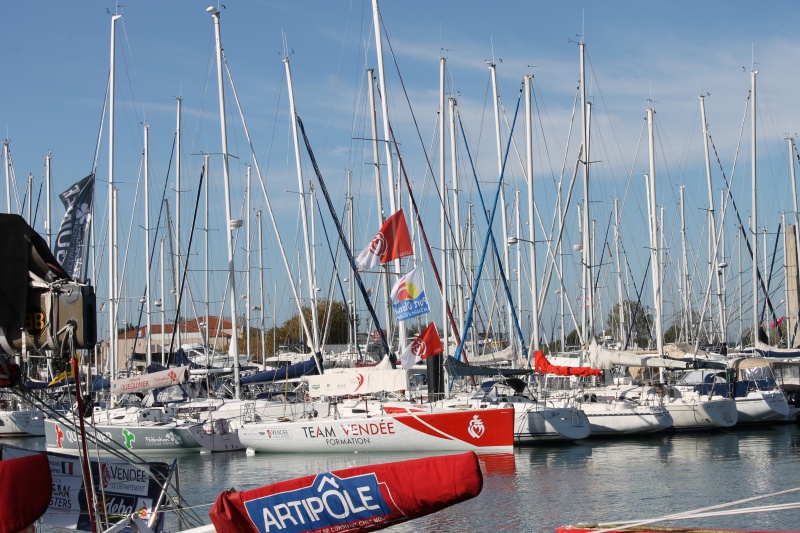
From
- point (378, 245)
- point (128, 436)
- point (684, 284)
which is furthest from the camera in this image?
point (684, 284)

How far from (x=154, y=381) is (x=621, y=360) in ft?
54.3

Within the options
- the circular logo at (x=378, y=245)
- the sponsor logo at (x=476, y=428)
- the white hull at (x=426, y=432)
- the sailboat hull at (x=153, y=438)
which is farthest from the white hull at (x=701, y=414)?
the sailboat hull at (x=153, y=438)

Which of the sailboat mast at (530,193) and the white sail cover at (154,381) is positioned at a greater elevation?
the sailboat mast at (530,193)

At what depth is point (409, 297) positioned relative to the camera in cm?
2848

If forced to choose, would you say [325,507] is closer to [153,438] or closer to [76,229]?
[76,229]

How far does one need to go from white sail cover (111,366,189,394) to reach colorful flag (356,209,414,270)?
27.7 ft

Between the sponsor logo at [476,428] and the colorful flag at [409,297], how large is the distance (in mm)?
3337

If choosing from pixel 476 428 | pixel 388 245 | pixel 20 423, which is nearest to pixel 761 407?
pixel 476 428

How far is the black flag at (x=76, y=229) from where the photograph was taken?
1110 inches

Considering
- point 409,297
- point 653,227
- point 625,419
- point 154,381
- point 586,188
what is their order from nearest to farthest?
point 409,297, point 625,419, point 154,381, point 586,188, point 653,227

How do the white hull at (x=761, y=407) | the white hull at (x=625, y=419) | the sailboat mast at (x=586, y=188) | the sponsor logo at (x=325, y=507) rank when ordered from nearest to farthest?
the sponsor logo at (x=325, y=507) → the white hull at (x=625, y=419) → the white hull at (x=761, y=407) → the sailboat mast at (x=586, y=188)

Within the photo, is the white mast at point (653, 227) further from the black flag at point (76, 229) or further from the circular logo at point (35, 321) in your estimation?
the circular logo at point (35, 321)

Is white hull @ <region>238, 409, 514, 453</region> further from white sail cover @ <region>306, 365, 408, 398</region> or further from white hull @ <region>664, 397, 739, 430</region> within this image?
white hull @ <region>664, 397, 739, 430</region>

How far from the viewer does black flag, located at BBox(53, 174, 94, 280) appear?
28.2m
